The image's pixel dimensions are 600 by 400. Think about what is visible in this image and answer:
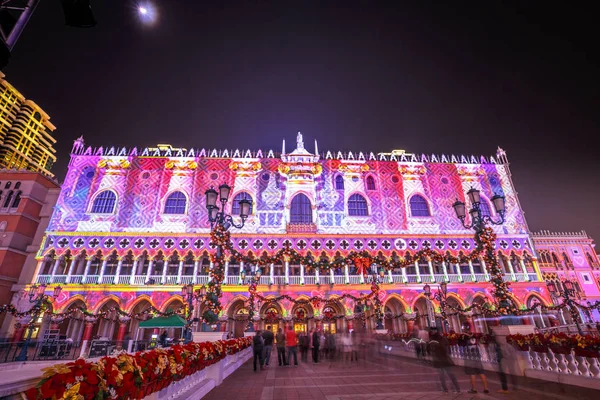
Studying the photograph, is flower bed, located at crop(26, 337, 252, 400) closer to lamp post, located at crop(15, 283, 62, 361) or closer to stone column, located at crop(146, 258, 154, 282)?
lamp post, located at crop(15, 283, 62, 361)

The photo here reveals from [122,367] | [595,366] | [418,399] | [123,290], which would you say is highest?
[123,290]

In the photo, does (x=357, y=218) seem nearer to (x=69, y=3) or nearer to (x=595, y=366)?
(x=595, y=366)

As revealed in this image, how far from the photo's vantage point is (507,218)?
28.2 metres

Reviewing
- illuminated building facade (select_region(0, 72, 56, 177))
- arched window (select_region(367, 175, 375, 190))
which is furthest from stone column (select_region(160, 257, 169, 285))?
illuminated building facade (select_region(0, 72, 56, 177))

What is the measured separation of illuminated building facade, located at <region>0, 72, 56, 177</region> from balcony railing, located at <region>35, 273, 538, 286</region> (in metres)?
39.7

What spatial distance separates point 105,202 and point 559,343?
104 ft

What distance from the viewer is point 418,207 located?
28.6 metres

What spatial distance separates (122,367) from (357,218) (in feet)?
84.2

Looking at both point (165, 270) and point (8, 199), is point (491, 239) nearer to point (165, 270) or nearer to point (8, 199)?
point (165, 270)

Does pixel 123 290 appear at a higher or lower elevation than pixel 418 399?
higher

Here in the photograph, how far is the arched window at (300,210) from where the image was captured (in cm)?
2731

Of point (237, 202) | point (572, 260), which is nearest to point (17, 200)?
point (237, 202)

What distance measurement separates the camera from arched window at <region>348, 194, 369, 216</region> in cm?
2806

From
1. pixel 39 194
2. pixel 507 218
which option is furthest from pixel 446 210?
pixel 39 194
